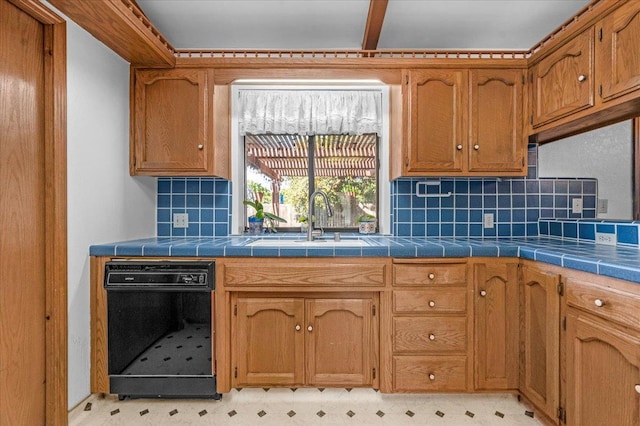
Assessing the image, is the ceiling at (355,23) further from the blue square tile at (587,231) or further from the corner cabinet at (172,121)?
the blue square tile at (587,231)

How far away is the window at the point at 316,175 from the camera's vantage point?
2592mm

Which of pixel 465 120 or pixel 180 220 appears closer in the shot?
pixel 465 120

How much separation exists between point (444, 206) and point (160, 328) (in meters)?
2.05

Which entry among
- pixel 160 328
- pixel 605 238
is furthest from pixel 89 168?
pixel 605 238

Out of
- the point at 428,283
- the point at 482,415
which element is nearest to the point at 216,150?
the point at 428,283

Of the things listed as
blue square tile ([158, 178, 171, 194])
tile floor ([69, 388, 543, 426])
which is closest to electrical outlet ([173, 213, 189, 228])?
blue square tile ([158, 178, 171, 194])

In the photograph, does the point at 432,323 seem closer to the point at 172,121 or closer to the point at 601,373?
the point at 601,373

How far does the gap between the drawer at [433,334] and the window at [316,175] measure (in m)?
1.00

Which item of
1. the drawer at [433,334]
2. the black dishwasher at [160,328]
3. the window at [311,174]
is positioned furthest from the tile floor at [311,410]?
the window at [311,174]

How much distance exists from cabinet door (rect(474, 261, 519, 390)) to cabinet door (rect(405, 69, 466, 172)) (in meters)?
0.73

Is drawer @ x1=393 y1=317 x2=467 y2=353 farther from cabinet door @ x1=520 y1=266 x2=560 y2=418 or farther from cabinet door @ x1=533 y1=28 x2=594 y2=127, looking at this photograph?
cabinet door @ x1=533 y1=28 x2=594 y2=127

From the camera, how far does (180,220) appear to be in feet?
7.80

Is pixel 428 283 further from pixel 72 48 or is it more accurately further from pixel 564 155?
pixel 72 48

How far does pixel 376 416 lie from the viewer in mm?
1685
